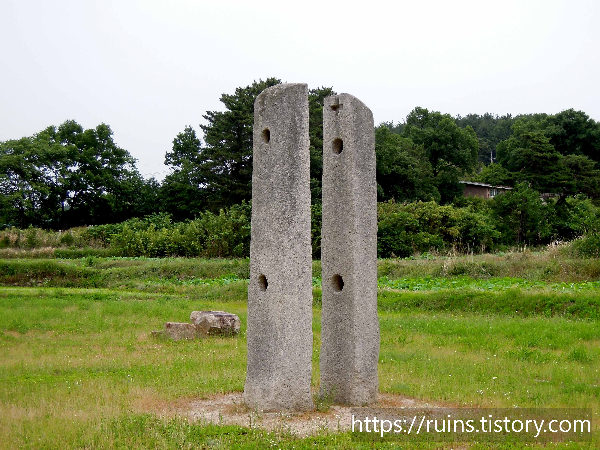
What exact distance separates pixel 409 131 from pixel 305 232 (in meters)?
53.0

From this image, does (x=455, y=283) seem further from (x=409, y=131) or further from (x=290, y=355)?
(x=409, y=131)

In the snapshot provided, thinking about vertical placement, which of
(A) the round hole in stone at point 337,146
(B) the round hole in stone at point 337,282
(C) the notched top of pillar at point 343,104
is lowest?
(B) the round hole in stone at point 337,282

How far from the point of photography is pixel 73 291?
2428cm

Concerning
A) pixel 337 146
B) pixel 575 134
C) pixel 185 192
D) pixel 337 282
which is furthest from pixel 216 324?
pixel 575 134

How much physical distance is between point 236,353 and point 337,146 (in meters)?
6.02

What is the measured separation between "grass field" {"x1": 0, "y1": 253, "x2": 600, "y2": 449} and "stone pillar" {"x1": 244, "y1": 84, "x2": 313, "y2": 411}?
1.20 meters

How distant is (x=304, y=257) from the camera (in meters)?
8.87

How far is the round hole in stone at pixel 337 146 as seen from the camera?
9.78 meters

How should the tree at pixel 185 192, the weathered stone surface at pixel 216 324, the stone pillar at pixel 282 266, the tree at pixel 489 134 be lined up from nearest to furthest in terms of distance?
the stone pillar at pixel 282 266 → the weathered stone surface at pixel 216 324 → the tree at pixel 185 192 → the tree at pixel 489 134

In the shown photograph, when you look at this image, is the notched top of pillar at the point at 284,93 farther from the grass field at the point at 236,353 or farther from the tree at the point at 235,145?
the tree at the point at 235,145

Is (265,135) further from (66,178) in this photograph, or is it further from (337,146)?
(66,178)

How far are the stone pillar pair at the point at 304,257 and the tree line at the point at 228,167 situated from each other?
31083 millimetres

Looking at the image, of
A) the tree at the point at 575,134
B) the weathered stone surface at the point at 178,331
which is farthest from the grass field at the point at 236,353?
the tree at the point at 575,134

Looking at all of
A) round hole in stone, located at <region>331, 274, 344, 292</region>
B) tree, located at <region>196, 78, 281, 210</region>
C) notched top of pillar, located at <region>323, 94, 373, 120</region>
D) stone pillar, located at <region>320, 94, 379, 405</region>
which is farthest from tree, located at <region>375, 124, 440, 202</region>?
round hole in stone, located at <region>331, 274, 344, 292</region>
